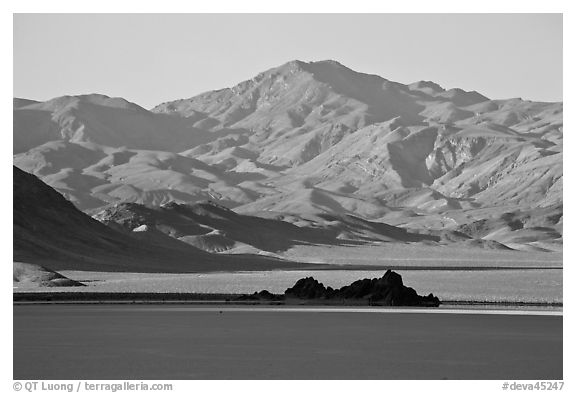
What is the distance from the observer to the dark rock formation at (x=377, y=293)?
61969 millimetres

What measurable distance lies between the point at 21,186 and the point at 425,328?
12301 centimetres

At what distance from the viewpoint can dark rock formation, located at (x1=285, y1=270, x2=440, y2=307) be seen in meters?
62.0

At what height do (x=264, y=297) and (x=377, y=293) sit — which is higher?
(x=377, y=293)

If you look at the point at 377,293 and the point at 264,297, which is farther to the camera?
the point at 264,297

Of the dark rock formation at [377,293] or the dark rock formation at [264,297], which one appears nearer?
the dark rock formation at [377,293]

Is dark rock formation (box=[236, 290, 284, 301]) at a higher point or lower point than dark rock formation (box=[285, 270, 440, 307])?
lower

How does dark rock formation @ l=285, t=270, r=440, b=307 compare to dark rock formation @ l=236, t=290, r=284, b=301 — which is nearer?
dark rock formation @ l=285, t=270, r=440, b=307

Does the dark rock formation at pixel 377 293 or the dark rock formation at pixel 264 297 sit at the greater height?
the dark rock formation at pixel 377 293

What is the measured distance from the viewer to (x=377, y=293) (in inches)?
2522
